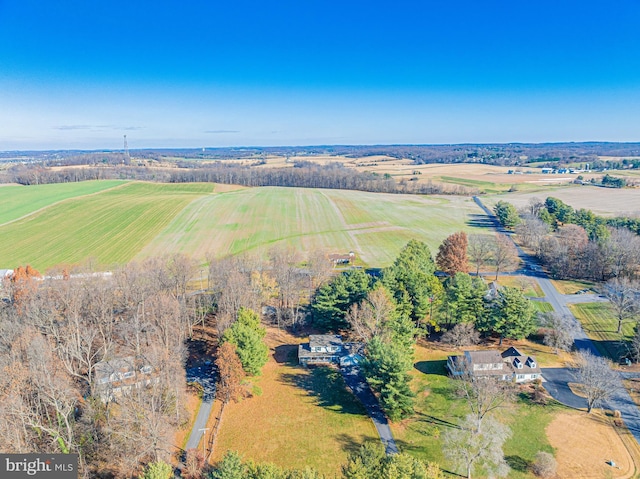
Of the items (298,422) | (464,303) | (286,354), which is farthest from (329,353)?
(464,303)

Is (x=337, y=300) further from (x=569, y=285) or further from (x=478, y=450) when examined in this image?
(x=569, y=285)

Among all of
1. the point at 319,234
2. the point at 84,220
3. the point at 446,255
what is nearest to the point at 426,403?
the point at 446,255

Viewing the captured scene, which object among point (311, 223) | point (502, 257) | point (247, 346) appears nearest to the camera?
point (247, 346)

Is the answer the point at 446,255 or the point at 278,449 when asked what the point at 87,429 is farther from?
the point at 446,255

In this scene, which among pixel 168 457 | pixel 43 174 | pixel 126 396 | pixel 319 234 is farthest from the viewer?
pixel 43 174

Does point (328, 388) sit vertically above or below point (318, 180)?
below

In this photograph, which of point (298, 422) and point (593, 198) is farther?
point (593, 198)

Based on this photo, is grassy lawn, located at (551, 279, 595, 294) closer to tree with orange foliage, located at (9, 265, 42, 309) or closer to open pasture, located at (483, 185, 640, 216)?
open pasture, located at (483, 185, 640, 216)
